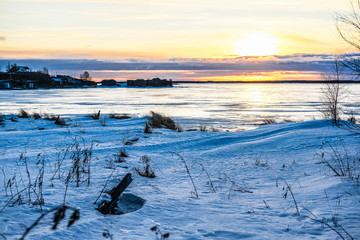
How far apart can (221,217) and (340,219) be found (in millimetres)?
1248

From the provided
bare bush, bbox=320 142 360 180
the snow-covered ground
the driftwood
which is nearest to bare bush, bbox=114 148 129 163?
the snow-covered ground

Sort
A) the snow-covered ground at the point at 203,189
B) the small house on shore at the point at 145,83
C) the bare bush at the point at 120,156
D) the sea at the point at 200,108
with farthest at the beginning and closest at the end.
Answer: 1. the small house on shore at the point at 145,83
2. the sea at the point at 200,108
3. the bare bush at the point at 120,156
4. the snow-covered ground at the point at 203,189

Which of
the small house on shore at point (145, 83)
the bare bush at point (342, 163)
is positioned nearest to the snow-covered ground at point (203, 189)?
the bare bush at point (342, 163)

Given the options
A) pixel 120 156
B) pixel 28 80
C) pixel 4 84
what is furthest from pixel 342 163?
pixel 28 80

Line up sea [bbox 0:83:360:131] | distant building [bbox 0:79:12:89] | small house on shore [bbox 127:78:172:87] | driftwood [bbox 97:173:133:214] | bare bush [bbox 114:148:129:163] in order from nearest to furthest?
driftwood [bbox 97:173:133:214]
bare bush [bbox 114:148:129:163]
sea [bbox 0:83:360:131]
distant building [bbox 0:79:12:89]
small house on shore [bbox 127:78:172:87]

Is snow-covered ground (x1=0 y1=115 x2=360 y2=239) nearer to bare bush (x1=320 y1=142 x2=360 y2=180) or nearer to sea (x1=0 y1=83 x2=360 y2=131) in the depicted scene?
bare bush (x1=320 y1=142 x2=360 y2=180)

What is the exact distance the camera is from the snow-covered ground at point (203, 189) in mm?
2963

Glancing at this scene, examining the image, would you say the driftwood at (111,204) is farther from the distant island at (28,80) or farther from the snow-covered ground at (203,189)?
the distant island at (28,80)

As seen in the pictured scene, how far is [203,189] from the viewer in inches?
183

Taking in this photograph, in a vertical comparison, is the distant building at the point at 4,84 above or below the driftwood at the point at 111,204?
above

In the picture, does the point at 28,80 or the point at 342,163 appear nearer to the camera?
the point at 342,163

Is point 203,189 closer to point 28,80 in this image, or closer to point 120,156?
point 120,156

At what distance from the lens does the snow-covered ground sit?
296cm

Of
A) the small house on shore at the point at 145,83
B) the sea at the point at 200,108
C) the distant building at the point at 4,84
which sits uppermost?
the small house on shore at the point at 145,83
